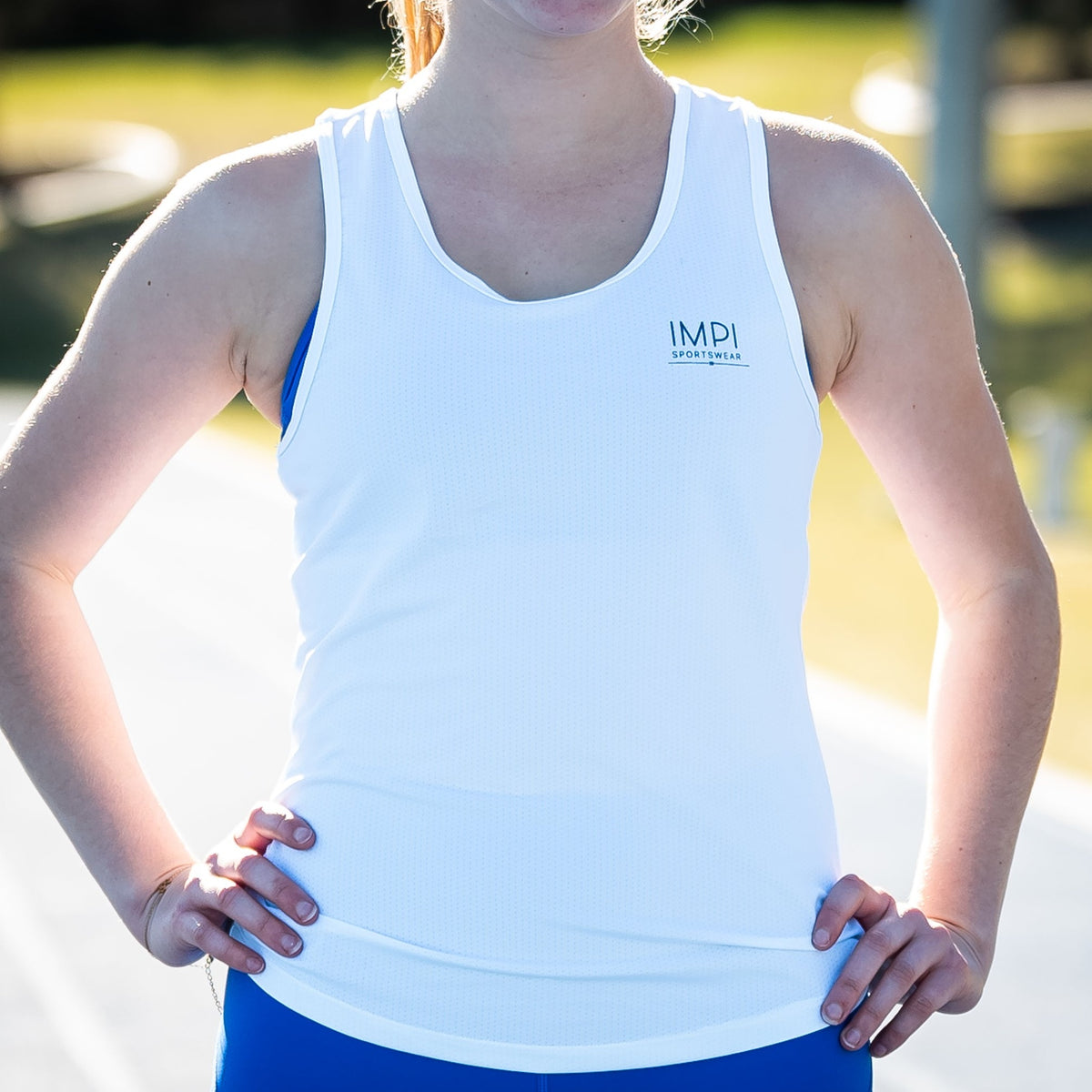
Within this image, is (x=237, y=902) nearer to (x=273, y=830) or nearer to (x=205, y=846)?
(x=273, y=830)

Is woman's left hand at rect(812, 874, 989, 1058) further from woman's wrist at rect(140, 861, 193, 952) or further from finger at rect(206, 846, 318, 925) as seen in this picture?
woman's wrist at rect(140, 861, 193, 952)

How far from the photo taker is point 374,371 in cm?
153

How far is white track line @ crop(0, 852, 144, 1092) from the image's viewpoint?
145 inches

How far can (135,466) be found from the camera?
1.66 meters

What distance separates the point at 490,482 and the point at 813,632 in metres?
5.90

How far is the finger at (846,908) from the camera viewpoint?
1.59 m

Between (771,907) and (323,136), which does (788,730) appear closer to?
(771,907)

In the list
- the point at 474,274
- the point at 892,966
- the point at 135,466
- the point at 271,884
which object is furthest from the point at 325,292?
the point at 892,966

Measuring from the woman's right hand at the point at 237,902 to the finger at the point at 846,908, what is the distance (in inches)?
17.4

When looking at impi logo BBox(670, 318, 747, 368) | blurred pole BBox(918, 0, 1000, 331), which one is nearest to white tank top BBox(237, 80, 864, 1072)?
impi logo BBox(670, 318, 747, 368)

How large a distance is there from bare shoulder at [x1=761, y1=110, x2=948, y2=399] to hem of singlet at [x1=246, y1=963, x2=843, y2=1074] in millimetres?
564

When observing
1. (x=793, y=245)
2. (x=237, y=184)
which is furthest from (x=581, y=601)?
(x=237, y=184)

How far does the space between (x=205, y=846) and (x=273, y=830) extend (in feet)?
10.7

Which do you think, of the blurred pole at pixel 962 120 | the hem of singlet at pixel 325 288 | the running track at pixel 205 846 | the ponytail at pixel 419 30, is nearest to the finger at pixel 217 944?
the hem of singlet at pixel 325 288
